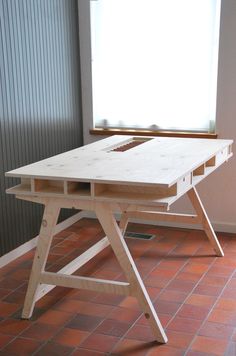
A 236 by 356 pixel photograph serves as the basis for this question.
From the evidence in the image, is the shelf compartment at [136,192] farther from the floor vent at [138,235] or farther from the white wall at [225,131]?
the white wall at [225,131]

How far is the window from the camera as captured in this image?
4.54 meters

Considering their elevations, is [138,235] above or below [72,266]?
below

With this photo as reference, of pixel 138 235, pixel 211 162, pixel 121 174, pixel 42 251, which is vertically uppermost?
pixel 121 174

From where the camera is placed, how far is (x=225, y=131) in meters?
4.61

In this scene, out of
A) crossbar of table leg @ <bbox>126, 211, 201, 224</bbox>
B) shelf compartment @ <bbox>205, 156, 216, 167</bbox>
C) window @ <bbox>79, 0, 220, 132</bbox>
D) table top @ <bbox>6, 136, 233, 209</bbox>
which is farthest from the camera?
window @ <bbox>79, 0, 220, 132</bbox>

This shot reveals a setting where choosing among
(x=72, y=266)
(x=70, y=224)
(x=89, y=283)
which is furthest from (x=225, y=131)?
(x=89, y=283)

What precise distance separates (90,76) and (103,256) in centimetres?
175

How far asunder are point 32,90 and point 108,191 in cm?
162

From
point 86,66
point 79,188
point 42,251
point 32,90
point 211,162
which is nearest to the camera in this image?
point 79,188

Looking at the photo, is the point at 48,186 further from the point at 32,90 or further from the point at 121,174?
the point at 32,90

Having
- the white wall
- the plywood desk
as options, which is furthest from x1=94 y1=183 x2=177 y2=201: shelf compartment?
the white wall

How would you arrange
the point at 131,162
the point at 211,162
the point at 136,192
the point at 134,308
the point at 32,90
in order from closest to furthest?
1. the point at 136,192
2. the point at 131,162
3. the point at 134,308
4. the point at 211,162
5. the point at 32,90

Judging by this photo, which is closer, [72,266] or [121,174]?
[121,174]

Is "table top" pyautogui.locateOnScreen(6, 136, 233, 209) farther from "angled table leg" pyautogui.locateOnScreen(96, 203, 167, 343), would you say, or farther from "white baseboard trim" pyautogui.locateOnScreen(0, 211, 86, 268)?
"white baseboard trim" pyautogui.locateOnScreen(0, 211, 86, 268)
